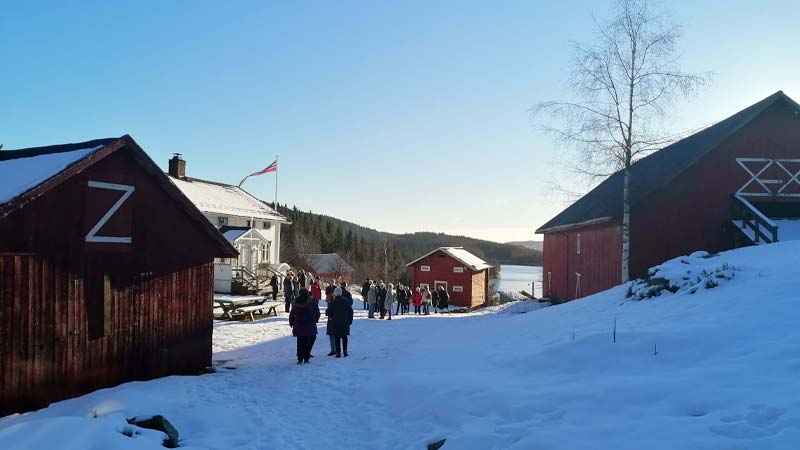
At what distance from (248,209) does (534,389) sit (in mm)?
36260

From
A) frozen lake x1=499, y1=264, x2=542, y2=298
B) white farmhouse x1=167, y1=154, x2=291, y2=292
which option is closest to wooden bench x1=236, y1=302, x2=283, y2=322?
white farmhouse x1=167, y1=154, x2=291, y2=292

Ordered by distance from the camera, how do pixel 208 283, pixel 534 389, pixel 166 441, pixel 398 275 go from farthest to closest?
pixel 398 275 < pixel 208 283 < pixel 534 389 < pixel 166 441

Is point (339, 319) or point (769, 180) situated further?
point (769, 180)

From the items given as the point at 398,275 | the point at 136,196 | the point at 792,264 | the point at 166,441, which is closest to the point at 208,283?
the point at 136,196

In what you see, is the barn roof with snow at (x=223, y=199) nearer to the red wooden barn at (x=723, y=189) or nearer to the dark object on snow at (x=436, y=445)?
the red wooden barn at (x=723, y=189)

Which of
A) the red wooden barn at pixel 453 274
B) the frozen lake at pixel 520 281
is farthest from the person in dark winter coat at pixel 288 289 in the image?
the frozen lake at pixel 520 281

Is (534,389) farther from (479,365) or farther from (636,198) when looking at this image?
(636,198)

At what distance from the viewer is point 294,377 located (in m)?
9.83

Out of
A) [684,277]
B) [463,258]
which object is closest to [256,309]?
[684,277]

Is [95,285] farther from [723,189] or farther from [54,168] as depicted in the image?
[723,189]

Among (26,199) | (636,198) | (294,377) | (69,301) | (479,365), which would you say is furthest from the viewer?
(636,198)

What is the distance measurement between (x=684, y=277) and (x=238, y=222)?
110 ft

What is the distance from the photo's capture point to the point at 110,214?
9297 mm

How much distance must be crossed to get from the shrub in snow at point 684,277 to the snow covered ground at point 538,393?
265 mm
